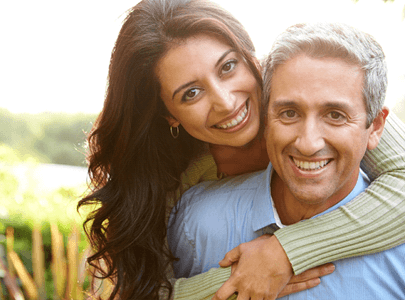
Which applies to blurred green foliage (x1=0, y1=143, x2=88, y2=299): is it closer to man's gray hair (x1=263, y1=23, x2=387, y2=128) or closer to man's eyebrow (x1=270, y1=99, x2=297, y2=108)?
man's eyebrow (x1=270, y1=99, x2=297, y2=108)

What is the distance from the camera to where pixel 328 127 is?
6.06 feet

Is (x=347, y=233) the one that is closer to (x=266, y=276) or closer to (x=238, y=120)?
(x=266, y=276)

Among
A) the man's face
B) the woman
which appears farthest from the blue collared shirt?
the man's face

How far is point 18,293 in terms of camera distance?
12.5 ft

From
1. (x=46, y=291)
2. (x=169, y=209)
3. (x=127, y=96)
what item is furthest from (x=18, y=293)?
(x=127, y=96)

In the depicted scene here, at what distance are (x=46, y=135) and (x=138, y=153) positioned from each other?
612 cm

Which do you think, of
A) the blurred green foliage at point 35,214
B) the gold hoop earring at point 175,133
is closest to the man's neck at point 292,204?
the gold hoop earring at point 175,133

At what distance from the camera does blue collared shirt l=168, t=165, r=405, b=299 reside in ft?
6.24

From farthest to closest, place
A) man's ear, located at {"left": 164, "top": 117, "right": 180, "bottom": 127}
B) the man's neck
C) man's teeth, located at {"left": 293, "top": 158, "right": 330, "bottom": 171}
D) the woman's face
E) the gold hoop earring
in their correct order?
the gold hoop earring → man's ear, located at {"left": 164, "top": 117, "right": 180, "bottom": 127} → the woman's face → the man's neck → man's teeth, located at {"left": 293, "top": 158, "right": 330, "bottom": 171}

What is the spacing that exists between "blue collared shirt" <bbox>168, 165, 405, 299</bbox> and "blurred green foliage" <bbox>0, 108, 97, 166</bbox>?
5.67 meters

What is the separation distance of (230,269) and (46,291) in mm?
2355

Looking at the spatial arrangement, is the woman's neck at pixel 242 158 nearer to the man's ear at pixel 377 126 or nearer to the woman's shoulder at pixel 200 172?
the woman's shoulder at pixel 200 172

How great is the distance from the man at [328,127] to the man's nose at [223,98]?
0.90ft

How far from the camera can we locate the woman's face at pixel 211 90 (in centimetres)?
227
